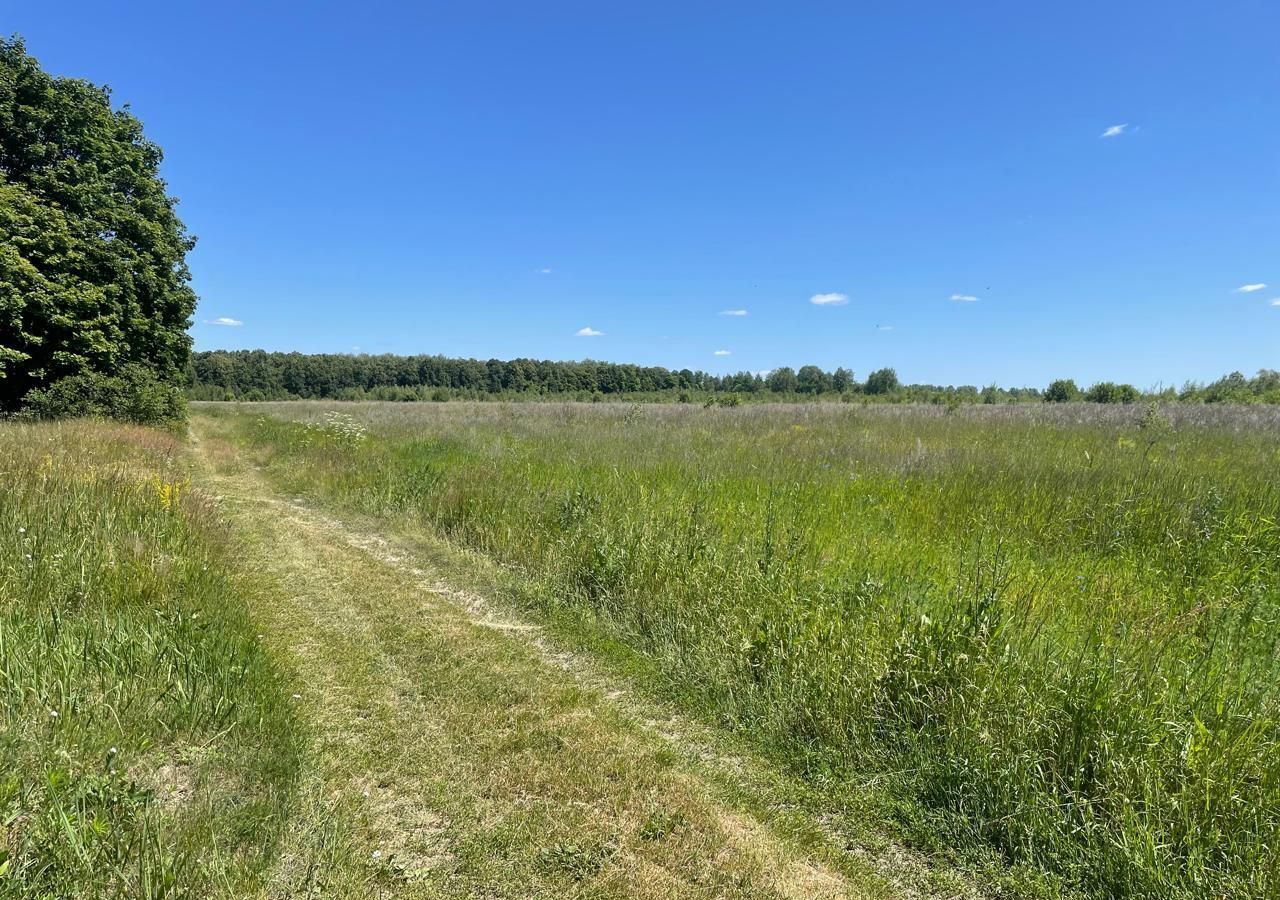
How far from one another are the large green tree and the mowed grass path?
748 inches

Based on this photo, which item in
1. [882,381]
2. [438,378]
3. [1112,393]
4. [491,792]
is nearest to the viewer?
[491,792]

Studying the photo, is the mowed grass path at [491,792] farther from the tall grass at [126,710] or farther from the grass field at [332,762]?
the tall grass at [126,710]

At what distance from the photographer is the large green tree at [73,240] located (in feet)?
51.8

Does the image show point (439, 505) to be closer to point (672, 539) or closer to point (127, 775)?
point (672, 539)

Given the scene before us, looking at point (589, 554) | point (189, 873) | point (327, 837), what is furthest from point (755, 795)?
point (589, 554)

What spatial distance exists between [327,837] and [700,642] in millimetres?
2603

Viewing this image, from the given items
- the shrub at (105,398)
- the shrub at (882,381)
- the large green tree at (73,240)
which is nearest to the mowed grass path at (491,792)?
the shrub at (105,398)

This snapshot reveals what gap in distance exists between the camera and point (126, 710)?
2891 millimetres

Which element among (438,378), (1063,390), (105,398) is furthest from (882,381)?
(438,378)

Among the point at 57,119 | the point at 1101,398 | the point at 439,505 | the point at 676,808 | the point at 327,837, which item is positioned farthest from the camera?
the point at 1101,398

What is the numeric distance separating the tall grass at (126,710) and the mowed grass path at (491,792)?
10.6 inches

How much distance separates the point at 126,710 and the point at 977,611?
4.87 meters

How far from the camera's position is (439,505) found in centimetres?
821

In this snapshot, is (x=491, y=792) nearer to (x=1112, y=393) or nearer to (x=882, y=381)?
(x=1112, y=393)
